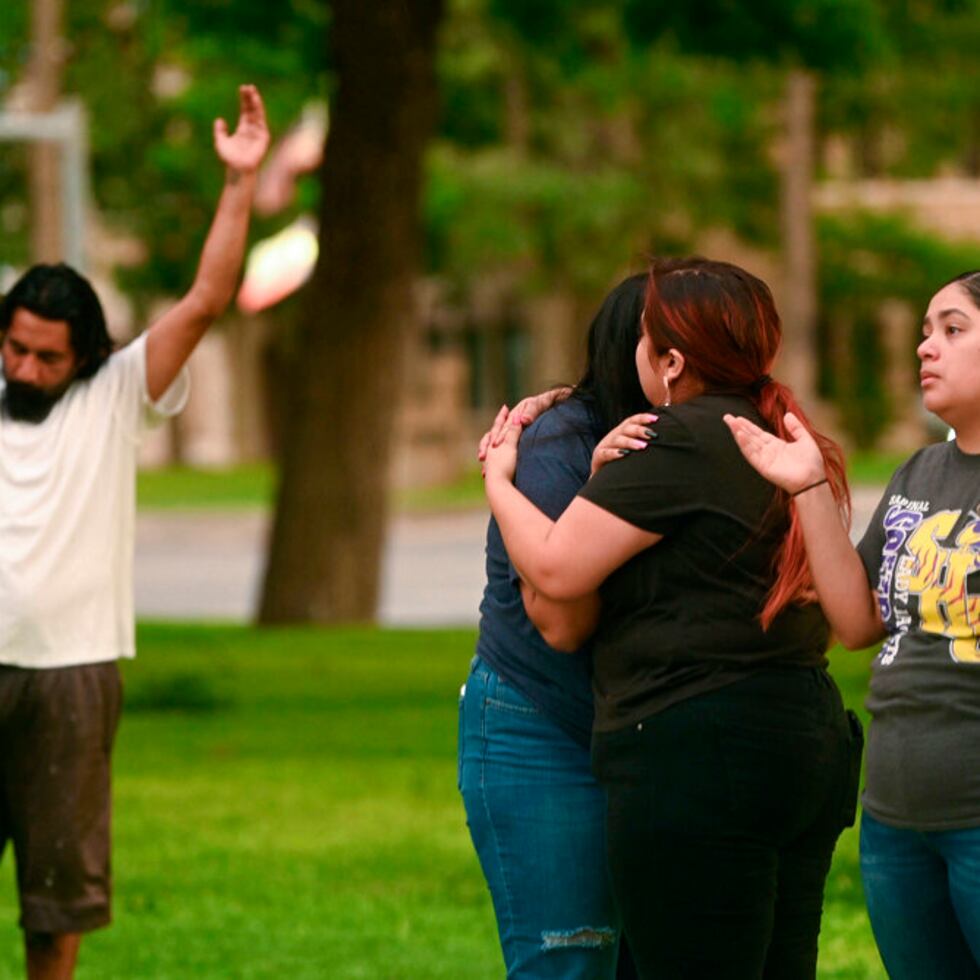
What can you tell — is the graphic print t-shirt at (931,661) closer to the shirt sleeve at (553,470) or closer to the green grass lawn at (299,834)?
the shirt sleeve at (553,470)

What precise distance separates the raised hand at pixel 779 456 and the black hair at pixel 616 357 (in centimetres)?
26

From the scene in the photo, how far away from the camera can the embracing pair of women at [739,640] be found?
144 inches

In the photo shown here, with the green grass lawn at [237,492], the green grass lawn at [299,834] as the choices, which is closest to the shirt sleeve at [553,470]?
the green grass lawn at [299,834]

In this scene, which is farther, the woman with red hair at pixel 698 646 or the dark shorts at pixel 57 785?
the dark shorts at pixel 57 785

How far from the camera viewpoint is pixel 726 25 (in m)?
13.1

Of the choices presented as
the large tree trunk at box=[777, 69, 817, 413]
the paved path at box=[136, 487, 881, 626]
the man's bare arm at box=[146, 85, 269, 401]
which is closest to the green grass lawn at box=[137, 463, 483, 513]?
the paved path at box=[136, 487, 881, 626]

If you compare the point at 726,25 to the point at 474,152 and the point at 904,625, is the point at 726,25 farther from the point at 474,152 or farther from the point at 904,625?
the point at 474,152

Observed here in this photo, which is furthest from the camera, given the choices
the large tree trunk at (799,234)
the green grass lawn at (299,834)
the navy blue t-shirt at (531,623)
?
the large tree trunk at (799,234)

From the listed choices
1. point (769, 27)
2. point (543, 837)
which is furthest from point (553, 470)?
point (769, 27)

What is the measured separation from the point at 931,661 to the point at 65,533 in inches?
85.6

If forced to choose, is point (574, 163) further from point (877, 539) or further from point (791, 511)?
point (791, 511)

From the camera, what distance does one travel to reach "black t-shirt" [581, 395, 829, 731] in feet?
12.0

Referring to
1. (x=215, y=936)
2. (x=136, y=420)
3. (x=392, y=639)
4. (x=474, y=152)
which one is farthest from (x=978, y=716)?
(x=474, y=152)

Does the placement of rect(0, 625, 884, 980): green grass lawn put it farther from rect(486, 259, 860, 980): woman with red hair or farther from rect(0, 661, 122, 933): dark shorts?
rect(486, 259, 860, 980): woman with red hair
